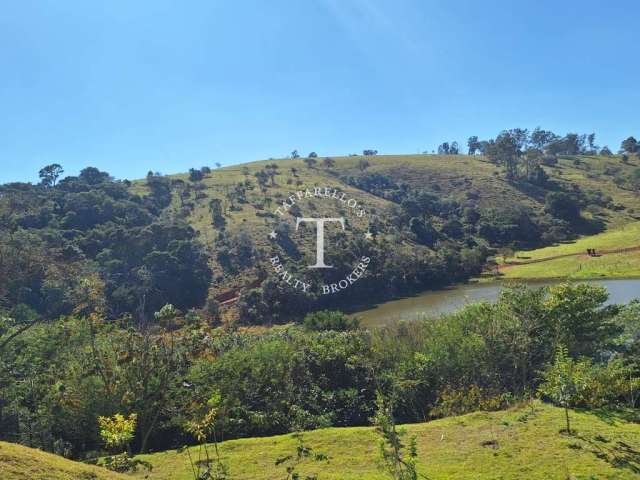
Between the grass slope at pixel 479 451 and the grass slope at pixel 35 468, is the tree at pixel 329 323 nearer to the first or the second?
the grass slope at pixel 479 451

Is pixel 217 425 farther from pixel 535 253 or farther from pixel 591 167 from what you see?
pixel 591 167

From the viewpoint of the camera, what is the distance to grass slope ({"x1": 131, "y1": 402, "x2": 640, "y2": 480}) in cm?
870

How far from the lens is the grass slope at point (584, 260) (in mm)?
47250

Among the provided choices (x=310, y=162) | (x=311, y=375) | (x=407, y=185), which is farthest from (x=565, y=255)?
(x=310, y=162)

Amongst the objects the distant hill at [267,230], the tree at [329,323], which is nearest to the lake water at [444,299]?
the distant hill at [267,230]

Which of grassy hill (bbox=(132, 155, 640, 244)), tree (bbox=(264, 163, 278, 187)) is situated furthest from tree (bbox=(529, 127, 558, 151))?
tree (bbox=(264, 163, 278, 187))

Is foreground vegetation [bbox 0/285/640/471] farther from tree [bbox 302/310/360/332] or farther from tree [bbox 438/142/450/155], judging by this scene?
tree [bbox 438/142/450/155]

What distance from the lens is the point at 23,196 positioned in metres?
66.7

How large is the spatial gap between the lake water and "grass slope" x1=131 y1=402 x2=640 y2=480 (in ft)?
85.5

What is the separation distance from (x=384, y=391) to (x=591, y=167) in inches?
4253

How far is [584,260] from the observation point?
5259 cm

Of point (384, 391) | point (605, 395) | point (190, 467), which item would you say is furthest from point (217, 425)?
point (605, 395)

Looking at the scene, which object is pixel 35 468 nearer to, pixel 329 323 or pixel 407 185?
pixel 329 323

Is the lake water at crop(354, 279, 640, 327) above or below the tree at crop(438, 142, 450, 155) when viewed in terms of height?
below
